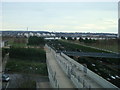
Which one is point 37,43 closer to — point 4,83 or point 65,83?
point 4,83

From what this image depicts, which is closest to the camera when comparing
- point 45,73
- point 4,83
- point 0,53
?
point 4,83

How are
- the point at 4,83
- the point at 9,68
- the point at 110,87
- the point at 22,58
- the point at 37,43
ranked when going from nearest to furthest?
the point at 110,87, the point at 4,83, the point at 9,68, the point at 22,58, the point at 37,43

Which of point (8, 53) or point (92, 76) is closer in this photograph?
point (92, 76)

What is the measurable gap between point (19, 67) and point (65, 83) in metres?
4.01

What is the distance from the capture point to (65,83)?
408 cm

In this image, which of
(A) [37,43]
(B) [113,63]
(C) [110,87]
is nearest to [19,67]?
(B) [113,63]

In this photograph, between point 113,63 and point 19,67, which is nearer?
point 19,67

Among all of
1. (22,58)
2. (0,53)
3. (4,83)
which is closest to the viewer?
(4,83)

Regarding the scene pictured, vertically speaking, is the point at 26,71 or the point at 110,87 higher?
the point at 110,87

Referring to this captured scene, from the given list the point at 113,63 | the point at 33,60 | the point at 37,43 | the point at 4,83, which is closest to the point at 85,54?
the point at 113,63

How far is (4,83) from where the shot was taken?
205 inches

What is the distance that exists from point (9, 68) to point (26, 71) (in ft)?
2.48

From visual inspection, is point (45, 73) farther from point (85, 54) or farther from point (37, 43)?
point (37, 43)

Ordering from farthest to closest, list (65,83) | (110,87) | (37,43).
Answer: (37,43), (65,83), (110,87)
